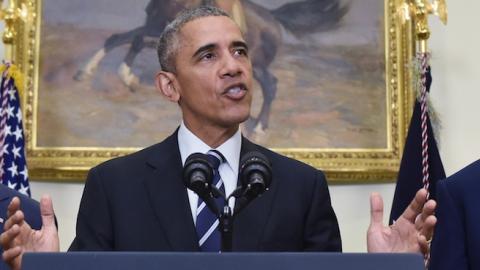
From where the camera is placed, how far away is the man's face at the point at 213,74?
3.64 metres

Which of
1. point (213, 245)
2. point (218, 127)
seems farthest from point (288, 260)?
point (218, 127)

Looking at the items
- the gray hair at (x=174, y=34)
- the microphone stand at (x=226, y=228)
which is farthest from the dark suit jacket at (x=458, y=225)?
the gray hair at (x=174, y=34)

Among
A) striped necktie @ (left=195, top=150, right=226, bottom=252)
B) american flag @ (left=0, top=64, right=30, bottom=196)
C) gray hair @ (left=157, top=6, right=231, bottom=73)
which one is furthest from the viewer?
american flag @ (left=0, top=64, right=30, bottom=196)

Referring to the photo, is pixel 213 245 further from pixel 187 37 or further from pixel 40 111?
pixel 40 111

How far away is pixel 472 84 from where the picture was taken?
5.91 meters

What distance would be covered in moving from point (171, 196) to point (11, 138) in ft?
7.34

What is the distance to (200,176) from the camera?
8.84 feet

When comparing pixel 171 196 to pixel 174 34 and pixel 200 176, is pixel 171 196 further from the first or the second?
pixel 200 176

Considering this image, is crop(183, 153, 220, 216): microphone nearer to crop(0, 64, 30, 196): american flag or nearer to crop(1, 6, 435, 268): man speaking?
crop(1, 6, 435, 268): man speaking

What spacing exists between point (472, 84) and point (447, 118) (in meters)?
0.28

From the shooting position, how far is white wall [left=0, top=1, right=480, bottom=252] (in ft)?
19.1

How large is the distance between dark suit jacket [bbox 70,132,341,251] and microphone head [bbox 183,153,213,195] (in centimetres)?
77

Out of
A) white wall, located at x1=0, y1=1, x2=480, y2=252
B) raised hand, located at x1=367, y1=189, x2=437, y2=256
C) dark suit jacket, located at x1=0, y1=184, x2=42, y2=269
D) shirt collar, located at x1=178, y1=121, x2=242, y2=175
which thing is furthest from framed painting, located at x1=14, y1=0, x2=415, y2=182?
raised hand, located at x1=367, y1=189, x2=437, y2=256

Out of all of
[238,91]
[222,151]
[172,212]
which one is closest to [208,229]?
[172,212]
